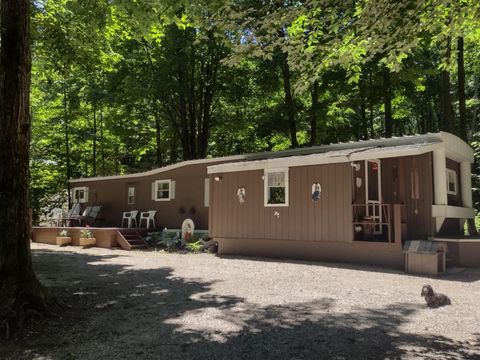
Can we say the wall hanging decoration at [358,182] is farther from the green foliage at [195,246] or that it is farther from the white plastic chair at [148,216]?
the white plastic chair at [148,216]

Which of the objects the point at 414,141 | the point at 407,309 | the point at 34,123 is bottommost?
the point at 407,309

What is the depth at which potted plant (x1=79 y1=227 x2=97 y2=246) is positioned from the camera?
15.1 m

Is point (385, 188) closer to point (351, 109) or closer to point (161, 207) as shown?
point (161, 207)

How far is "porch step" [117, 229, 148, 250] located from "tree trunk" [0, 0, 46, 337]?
9.19 meters

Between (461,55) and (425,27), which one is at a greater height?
(461,55)

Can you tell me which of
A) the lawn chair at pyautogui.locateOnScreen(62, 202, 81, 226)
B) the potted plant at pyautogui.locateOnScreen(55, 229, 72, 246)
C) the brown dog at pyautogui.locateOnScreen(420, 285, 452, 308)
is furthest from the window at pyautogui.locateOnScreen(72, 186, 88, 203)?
the brown dog at pyautogui.locateOnScreen(420, 285, 452, 308)

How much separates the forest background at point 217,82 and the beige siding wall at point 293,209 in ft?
10.1

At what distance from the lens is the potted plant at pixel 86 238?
15.1 m

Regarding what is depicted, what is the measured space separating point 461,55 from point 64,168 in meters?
22.6

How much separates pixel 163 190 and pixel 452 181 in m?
10.6

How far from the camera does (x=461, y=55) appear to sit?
14.4 m

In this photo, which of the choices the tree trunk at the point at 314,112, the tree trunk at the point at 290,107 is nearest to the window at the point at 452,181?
the tree trunk at the point at 290,107

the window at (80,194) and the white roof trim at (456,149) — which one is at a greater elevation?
the white roof trim at (456,149)

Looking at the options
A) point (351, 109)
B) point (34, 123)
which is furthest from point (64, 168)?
point (351, 109)
